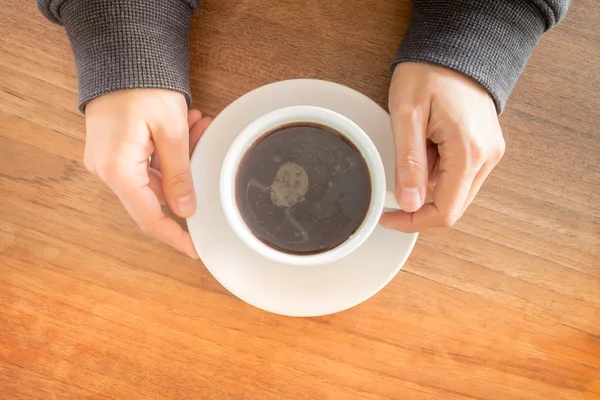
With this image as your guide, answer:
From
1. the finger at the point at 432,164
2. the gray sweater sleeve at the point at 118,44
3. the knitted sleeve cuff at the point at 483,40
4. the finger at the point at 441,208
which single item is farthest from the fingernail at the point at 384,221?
the gray sweater sleeve at the point at 118,44

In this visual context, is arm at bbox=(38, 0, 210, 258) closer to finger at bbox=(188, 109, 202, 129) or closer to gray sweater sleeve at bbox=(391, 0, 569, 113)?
finger at bbox=(188, 109, 202, 129)

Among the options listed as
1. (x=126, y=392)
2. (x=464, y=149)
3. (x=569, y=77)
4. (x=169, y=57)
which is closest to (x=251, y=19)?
(x=169, y=57)

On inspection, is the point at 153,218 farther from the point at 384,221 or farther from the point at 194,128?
the point at 384,221

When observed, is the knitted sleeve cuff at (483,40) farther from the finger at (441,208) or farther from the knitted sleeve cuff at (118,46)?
the knitted sleeve cuff at (118,46)

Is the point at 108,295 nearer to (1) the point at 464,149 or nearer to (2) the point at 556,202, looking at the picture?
(1) the point at 464,149

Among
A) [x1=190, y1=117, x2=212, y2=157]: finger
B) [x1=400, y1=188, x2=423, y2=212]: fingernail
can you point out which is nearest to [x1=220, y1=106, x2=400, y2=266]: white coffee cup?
[x1=400, y1=188, x2=423, y2=212]: fingernail
